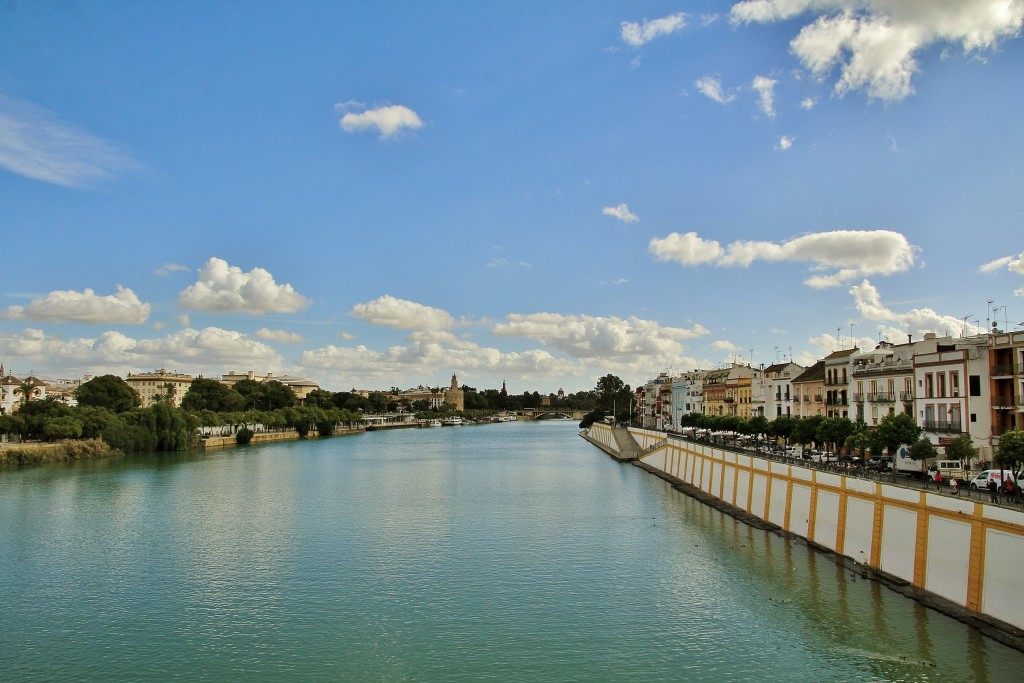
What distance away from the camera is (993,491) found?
23234 mm

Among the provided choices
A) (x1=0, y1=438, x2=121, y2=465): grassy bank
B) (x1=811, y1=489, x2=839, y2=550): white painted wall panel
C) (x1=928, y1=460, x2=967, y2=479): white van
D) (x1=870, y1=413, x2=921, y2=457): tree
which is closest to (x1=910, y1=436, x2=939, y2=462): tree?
(x1=928, y1=460, x2=967, y2=479): white van

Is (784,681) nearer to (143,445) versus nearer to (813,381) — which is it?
(813,381)

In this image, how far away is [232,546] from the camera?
3103 cm

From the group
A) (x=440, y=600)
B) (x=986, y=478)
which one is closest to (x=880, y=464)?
(x=986, y=478)

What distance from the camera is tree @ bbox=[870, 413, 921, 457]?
35.5 meters

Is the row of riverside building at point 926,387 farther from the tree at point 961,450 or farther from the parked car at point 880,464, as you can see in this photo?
the tree at point 961,450

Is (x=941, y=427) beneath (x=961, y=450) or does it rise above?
above

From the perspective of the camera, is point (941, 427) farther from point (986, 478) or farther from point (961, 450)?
point (986, 478)

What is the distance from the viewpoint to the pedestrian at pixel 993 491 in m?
20.7

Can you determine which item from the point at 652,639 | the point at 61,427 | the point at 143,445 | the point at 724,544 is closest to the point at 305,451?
the point at 143,445

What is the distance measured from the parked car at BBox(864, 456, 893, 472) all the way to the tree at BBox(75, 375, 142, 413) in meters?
92.4

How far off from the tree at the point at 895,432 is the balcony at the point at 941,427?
202cm

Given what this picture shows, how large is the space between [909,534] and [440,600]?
13839 millimetres

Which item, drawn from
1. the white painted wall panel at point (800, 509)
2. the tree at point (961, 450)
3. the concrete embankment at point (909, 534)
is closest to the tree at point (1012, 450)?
the concrete embankment at point (909, 534)
